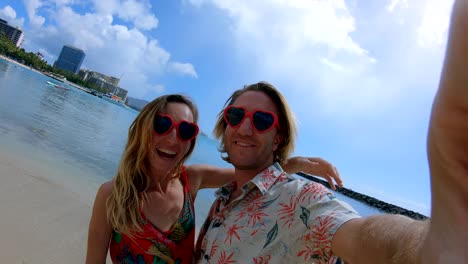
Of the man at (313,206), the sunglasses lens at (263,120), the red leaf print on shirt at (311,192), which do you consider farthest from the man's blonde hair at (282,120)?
the red leaf print on shirt at (311,192)

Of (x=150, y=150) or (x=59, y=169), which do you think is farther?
(x=59, y=169)

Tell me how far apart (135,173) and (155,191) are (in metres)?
0.25

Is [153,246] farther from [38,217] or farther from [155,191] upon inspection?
[38,217]

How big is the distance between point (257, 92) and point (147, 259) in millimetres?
1738

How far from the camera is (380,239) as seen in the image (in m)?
1.11

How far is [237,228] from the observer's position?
184 centimetres

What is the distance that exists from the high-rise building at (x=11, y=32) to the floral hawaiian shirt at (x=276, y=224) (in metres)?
159

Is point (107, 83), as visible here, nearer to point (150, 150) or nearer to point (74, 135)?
point (74, 135)

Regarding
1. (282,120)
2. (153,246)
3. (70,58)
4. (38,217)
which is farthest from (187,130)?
(70,58)

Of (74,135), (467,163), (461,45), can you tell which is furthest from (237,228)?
(74,135)

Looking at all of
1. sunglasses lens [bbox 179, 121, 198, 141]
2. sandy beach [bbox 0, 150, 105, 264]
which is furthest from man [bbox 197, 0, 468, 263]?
sandy beach [bbox 0, 150, 105, 264]

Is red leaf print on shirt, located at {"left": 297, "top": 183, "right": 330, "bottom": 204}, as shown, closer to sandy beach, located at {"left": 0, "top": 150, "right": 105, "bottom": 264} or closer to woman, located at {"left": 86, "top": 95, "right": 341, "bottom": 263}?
woman, located at {"left": 86, "top": 95, "right": 341, "bottom": 263}

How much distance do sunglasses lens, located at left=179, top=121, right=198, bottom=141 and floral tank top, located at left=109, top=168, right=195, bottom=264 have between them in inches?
31.2

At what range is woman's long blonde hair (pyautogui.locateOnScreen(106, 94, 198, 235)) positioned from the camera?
7.24 ft
